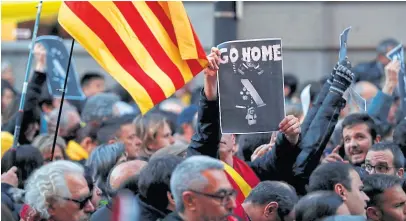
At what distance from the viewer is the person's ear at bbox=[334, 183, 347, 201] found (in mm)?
7300

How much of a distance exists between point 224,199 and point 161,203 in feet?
2.15

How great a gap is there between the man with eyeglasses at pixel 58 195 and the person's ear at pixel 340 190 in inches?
58.7

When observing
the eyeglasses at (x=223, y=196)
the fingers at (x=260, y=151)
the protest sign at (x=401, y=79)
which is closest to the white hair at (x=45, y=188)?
the eyeglasses at (x=223, y=196)

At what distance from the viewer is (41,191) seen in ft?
21.2

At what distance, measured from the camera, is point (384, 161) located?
27.1 feet

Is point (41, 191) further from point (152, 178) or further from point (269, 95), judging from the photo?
point (269, 95)

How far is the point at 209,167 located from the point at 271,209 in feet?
3.51

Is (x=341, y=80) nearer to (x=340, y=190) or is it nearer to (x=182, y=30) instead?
(x=340, y=190)

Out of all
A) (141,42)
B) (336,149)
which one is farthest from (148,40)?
(336,149)

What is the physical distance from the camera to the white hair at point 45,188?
6438 millimetres

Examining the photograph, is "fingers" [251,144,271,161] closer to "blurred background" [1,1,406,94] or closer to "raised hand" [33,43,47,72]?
"raised hand" [33,43,47,72]

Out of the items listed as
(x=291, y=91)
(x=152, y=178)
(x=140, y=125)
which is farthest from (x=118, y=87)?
(x=152, y=178)

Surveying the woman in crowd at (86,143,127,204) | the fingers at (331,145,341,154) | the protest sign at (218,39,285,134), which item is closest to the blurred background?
the fingers at (331,145,341,154)

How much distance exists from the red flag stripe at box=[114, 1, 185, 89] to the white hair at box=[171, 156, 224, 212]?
147 cm
